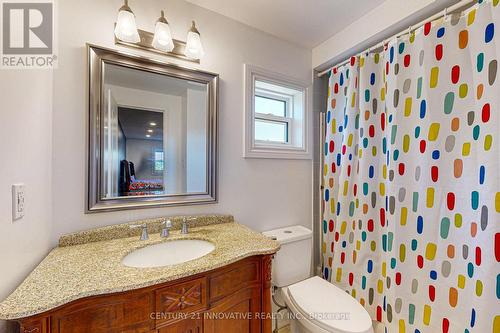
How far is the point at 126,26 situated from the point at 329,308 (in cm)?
191

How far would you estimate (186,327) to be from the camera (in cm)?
86

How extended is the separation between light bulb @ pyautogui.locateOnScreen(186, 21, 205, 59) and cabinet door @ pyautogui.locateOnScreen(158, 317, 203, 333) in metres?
1.40

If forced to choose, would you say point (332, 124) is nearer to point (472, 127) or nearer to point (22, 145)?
point (472, 127)

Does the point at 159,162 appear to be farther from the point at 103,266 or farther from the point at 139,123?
the point at 103,266

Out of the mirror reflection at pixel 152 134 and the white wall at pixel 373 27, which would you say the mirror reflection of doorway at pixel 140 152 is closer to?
the mirror reflection at pixel 152 134

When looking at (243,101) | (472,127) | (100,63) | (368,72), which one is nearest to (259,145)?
(243,101)

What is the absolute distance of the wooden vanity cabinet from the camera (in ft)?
2.28

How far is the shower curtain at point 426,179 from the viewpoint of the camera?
41.2 inches

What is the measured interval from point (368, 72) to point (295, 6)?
2.31 ft

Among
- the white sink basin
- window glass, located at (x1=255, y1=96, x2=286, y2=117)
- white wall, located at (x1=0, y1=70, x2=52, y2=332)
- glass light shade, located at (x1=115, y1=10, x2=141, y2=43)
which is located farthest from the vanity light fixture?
the white sink basin

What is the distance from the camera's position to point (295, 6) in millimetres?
1452

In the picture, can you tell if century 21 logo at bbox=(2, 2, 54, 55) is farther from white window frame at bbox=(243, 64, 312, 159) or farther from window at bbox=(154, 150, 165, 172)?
white window frame at bbox=(243, 64, 312, 159)

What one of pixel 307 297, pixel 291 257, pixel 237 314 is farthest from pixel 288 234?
pixel 237 314

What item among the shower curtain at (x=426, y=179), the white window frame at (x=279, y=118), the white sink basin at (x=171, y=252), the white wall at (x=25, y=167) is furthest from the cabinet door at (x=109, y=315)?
the shower curtain at (x=426, y=179)
